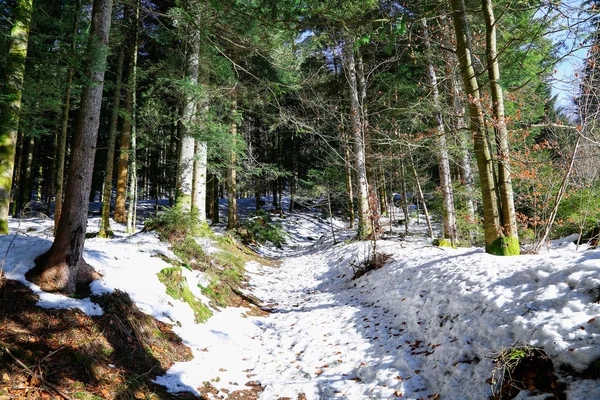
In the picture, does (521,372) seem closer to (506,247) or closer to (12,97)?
(506,247)

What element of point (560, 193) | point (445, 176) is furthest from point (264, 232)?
point (560, 193)

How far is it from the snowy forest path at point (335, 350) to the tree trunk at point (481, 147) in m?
2.42

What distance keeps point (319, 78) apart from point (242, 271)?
8.79 metres

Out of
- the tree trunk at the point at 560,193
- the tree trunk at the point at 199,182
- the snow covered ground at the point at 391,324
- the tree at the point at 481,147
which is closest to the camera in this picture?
the snow covered ground at the point at 391,324

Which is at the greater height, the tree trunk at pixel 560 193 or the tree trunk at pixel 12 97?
the tree trunk at pixel 12 97

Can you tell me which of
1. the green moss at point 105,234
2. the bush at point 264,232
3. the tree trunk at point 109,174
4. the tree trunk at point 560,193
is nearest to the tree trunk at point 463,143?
the tree trunk at point 560,193

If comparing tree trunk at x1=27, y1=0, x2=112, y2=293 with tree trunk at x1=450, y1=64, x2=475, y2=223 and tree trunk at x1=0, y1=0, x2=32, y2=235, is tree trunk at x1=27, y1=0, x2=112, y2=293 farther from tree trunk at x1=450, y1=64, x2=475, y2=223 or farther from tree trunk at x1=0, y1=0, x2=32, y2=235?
tree trunk at x1=450, y1=64, x2=475, y2=223

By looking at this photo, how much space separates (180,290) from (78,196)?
8.19 feet

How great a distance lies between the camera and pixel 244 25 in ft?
20.8

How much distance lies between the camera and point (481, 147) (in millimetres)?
5738

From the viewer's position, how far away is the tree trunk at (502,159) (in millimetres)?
5406

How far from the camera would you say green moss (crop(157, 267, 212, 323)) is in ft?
17.9

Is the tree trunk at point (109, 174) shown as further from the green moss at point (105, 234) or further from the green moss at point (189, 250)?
the green moss at point (189, 250)

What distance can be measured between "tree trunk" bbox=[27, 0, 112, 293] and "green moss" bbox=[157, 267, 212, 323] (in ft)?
4.76
